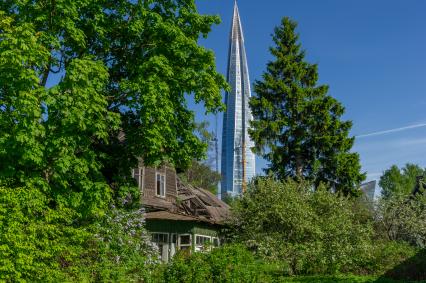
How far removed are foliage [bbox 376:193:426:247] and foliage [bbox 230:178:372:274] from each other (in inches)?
170

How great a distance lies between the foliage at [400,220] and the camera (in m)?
29.3

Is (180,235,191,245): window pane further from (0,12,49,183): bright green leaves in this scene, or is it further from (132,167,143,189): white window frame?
(0,12,49,183): bright green leaves

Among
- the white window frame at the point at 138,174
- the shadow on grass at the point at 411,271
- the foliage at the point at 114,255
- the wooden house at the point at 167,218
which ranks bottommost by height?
the shadow on grass at the point at 411,271

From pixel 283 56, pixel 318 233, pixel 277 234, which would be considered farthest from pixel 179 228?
pixel 283 56

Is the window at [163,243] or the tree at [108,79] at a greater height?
the tree at [108,79]

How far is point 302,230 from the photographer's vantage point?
78.6ft

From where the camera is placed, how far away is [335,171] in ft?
113

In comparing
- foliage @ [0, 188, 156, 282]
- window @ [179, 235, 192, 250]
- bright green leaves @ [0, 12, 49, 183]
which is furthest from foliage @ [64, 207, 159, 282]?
window @ [179, 235, 192, 250]

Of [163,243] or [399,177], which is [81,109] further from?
[399,177]

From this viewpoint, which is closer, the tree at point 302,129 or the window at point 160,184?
the window at point 160,184

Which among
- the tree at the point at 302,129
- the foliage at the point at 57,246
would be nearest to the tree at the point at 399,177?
the tree at the point at 302,129

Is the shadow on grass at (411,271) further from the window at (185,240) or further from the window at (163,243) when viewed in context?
the window at (185,240)

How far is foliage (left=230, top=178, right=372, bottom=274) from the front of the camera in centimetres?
2317

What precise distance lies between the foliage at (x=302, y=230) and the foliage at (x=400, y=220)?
431 centimetres
